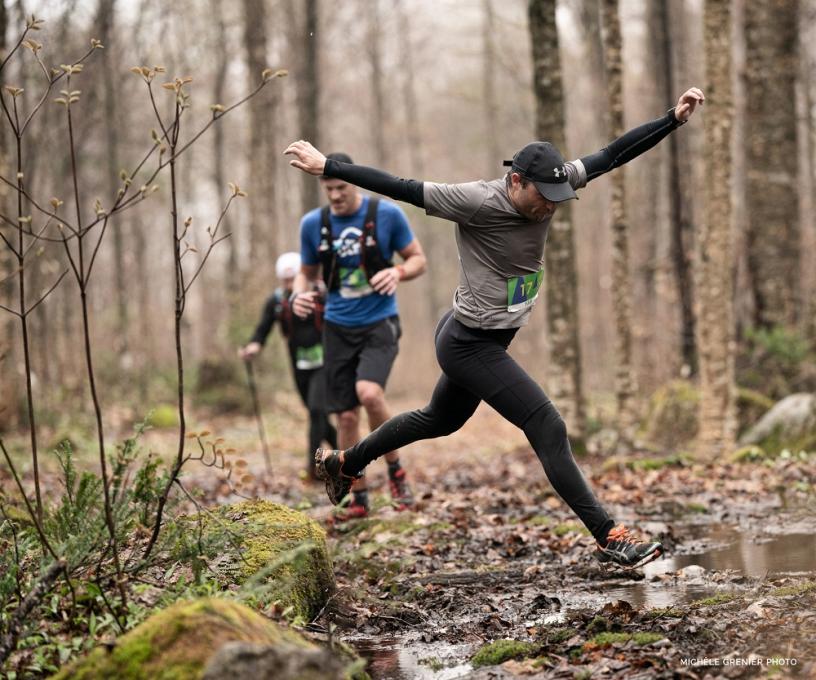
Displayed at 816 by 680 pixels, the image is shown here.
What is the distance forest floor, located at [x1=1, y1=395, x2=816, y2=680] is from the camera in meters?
3.91

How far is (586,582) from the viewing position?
5.50 metres

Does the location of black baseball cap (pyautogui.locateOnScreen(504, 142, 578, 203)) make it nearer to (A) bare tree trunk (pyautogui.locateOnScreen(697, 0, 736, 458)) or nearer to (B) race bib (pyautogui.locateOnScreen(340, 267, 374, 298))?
(B) race bib (pyautogui.locateOnScreen(340, 267, 374, 298))

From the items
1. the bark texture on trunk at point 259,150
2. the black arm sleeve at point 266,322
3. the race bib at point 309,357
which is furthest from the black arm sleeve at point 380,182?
the bark texture on trunk at point 259,150

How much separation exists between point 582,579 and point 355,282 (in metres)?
3.20

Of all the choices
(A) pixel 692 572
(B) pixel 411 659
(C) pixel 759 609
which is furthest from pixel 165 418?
(C) pixel 759 609

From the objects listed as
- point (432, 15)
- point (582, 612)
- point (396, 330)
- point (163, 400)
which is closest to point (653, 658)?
point (582, 612)

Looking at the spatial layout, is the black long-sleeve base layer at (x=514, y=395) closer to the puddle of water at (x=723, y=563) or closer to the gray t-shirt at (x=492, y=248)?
the gray t-shirt at (x=492, y=248)

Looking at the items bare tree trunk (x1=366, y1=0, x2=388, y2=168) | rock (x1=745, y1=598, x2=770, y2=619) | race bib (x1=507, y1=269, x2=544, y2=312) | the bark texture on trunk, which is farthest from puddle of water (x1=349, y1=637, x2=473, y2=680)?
bare tree trunk (x1=366, y1=0, x2=388, y2=168)

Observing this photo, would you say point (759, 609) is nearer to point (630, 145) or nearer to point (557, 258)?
point (630, 145)

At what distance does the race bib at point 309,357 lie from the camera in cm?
1016

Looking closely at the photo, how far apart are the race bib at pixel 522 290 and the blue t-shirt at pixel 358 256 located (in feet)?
8.22

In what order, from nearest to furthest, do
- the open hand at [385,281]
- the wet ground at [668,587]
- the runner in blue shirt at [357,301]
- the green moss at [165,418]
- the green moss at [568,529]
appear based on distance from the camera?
the wet ground at [668,587] < the green moss at [568,529] < the open hand at [385,281] < the runner in blue shirt at [357,301] < the green moss at [165,418]

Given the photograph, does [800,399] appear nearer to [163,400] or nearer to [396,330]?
[396,330]

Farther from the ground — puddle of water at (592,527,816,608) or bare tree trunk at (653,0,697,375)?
bare tree trunk at (653,0,697,375)
